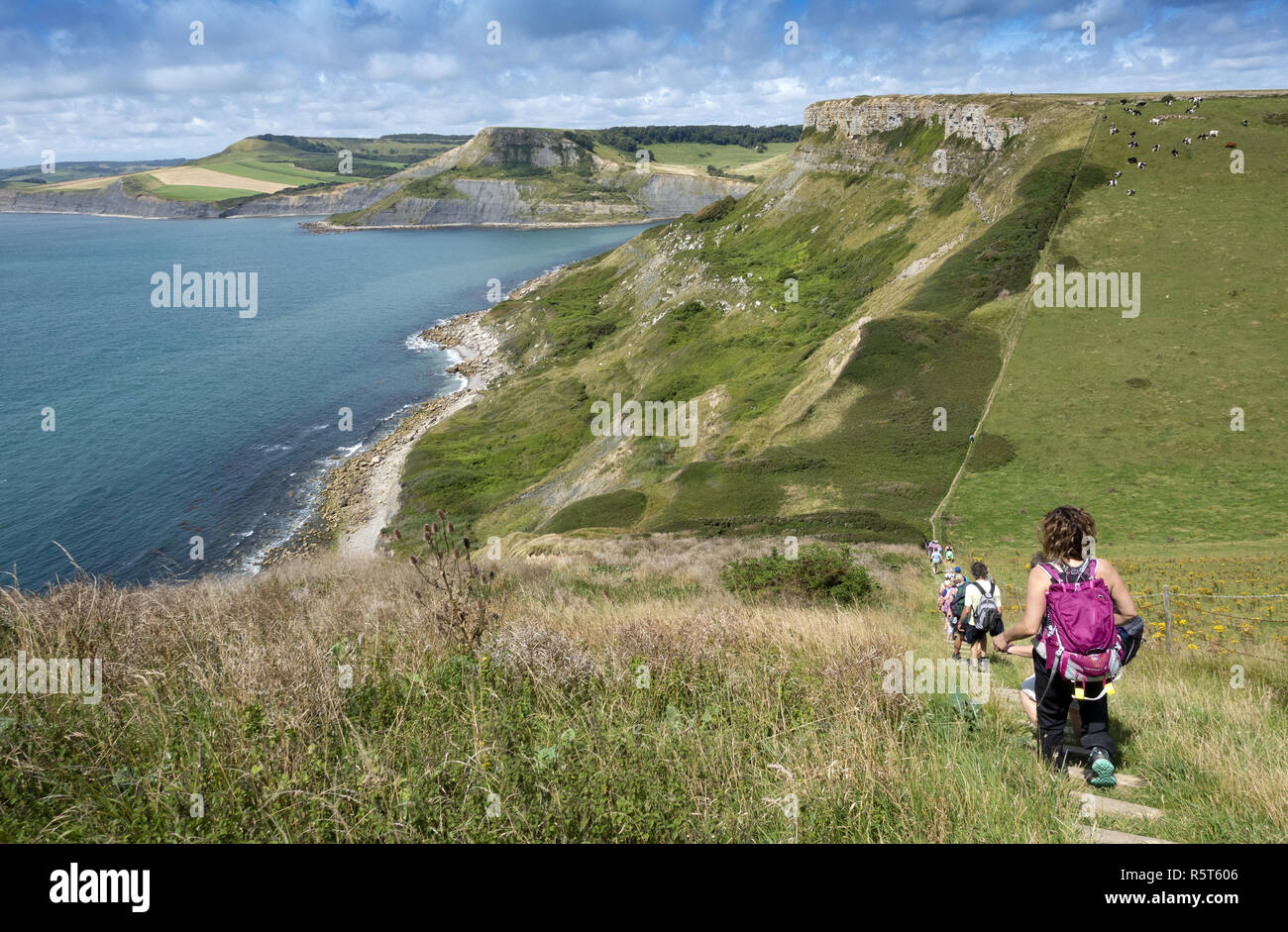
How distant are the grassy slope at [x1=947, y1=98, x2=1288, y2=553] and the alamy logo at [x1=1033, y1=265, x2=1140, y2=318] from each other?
0.83 meters

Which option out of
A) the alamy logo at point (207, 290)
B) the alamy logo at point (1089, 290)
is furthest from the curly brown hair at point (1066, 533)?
the alamy logo at point (207, 290)

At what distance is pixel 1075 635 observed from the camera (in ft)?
16.4

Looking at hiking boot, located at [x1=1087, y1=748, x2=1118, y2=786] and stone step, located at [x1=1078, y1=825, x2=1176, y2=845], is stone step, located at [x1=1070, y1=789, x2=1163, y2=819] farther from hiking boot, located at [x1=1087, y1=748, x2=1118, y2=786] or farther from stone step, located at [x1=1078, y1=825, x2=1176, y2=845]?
stone step, located at [x1=1078, y1=825, x2=1176, y2=845]

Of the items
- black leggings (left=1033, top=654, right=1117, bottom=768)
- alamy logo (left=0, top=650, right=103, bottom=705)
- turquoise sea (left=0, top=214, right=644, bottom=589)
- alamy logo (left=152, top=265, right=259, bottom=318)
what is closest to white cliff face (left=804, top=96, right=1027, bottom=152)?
turquoise sea (left=0, top=214, right=644, bottom=589)

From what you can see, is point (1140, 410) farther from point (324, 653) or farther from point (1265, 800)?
point (324, 653)

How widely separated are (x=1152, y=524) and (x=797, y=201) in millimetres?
91987

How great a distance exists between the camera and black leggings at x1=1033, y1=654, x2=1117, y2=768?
504cm

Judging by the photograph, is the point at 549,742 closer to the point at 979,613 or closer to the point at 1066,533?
the point at 1066,533

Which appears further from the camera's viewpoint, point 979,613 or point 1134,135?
point 1134,135

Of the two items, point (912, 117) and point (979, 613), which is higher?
point (912, 117)

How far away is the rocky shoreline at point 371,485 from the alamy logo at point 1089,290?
46.1 metres

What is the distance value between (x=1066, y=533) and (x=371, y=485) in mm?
55261
